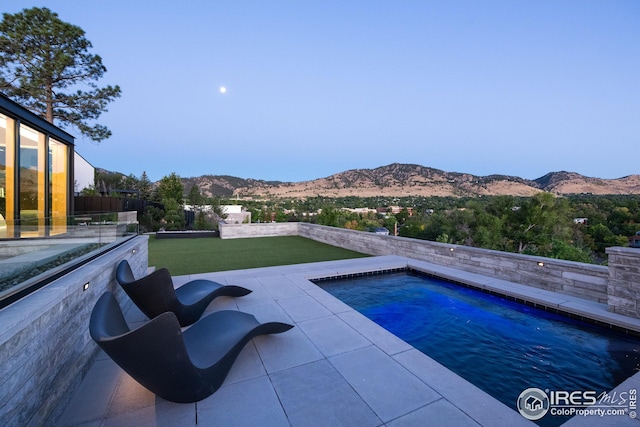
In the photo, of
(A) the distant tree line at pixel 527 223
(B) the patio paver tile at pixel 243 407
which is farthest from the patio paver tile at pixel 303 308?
(A) the distant tree line at pixel 527 223

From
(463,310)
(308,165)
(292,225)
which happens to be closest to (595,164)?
(308,165)

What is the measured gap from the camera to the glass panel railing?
2.42 metres

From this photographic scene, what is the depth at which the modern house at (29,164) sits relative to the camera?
718cm

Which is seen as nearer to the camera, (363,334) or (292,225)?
(363,334)

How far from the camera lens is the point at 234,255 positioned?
1052cm

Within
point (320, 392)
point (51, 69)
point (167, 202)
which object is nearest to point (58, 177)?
point (51, 69)

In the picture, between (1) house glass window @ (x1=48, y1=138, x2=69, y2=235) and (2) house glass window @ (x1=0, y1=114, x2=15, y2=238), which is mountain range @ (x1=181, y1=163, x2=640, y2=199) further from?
(2) house glass window @ (x1=0, y1=114, x2=15, y2=238)

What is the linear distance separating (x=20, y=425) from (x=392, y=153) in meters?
63.9

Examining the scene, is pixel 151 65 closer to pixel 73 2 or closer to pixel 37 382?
pixel 73 2

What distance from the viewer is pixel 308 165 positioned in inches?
2566

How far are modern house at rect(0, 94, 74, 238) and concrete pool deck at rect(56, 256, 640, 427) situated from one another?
4.65 metres
